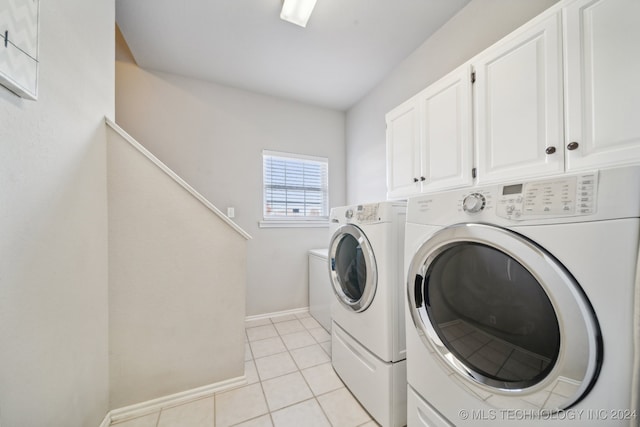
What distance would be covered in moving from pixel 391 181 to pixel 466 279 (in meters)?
1.05

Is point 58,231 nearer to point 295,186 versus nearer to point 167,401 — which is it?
point 167,401

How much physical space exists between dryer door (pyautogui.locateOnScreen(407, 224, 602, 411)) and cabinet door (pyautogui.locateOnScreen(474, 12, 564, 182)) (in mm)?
524

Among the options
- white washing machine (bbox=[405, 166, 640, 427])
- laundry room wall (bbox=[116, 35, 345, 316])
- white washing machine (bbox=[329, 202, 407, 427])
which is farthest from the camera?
A: laundry room wall (bbox=[116, 35, 345, 316])

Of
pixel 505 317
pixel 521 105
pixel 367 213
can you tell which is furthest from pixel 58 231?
pixel 521 105

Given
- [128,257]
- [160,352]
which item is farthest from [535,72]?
[160,352]

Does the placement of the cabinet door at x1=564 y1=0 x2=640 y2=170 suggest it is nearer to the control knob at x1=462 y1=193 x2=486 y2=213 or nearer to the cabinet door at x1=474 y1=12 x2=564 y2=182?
the cabinet door at x1=474 y1=12 x2=564 y2=182

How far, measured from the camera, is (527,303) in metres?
0.67

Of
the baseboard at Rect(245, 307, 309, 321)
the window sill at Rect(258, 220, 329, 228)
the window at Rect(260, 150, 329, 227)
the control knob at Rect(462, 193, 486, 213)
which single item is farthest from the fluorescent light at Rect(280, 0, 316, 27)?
the baseboard at Rect(245, 307, 309, 321)

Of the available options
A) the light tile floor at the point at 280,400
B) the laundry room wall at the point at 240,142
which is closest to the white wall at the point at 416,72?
the laundry room wall at the point at 240,142

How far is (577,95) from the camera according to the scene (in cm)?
83

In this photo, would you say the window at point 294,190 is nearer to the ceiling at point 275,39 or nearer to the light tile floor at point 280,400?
the ceiling at point 275,39

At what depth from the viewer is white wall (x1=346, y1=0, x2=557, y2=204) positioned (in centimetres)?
139

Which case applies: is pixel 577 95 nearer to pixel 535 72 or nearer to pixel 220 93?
pixel 535 72

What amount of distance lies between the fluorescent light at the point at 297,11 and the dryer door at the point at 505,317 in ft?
5.68
